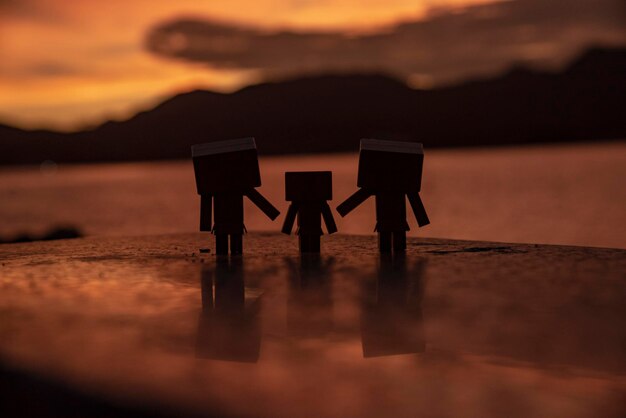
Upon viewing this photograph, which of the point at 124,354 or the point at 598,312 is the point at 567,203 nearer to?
the point at 598,312

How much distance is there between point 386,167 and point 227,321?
513cm

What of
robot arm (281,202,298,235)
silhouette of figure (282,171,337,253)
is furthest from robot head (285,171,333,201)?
robot arm (281,202,298,235)

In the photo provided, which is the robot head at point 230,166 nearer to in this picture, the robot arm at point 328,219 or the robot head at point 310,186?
the robot head at point 310,186

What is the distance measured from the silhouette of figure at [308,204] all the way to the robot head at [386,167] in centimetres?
51

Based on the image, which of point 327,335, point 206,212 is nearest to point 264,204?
point 206,212

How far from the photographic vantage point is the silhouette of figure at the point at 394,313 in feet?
17.8

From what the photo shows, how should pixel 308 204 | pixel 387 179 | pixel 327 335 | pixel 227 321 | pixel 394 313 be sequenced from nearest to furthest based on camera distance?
1. pixel 327 335
2. pixel 227 321
3. pixel 394 313
4. pixel 387 179
5. pixel 308 204

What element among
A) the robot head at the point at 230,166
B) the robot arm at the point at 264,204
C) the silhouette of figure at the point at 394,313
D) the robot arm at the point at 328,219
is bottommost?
the silhouette of figure at the point at 394,313

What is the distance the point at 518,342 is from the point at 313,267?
14.5 ft

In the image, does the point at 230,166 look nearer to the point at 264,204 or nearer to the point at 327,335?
the point at 264,204

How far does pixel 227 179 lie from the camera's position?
11.0 m

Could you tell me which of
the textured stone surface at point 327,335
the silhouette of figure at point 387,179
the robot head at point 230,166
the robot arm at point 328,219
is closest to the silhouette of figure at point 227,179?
the robot head at point 230,166

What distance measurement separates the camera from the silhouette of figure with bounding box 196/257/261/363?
5.30m

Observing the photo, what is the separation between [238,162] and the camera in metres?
11.0
